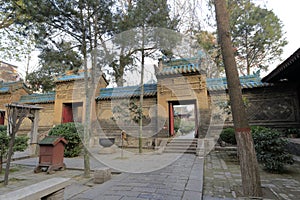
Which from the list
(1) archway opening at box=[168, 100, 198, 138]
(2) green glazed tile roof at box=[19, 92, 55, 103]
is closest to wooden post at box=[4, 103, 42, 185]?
(2) green glazed tile roof at box=[19, 92, 55, 103]

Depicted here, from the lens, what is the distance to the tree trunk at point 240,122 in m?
2.70

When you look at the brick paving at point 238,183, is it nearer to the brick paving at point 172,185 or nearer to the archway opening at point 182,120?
the brick paving at point 172,185

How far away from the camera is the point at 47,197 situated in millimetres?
2400

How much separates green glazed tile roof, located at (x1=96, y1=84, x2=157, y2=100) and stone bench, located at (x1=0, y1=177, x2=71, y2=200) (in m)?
7.85

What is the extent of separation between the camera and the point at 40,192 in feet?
6.84

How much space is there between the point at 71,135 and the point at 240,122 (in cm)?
638

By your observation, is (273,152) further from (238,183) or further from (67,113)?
(67,113)

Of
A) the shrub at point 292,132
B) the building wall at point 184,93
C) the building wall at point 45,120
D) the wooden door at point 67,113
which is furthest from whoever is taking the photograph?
the building wall at point 45,120

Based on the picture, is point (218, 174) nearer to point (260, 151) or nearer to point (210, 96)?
point (260, 151)

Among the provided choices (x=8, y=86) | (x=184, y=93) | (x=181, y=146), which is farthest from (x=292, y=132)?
(x=8, y=86)

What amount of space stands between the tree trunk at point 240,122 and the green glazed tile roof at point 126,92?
7.04m

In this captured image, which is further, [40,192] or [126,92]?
[126,92]

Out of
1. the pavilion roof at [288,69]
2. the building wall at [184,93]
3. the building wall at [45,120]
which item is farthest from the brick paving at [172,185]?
the building wall at [45,120]

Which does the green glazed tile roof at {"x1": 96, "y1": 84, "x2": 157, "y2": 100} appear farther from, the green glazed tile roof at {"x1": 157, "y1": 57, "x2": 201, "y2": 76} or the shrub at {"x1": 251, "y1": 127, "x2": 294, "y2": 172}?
the shrub at {"x1": 251, "y1": 127, "x2": 294, "y2": 172}
